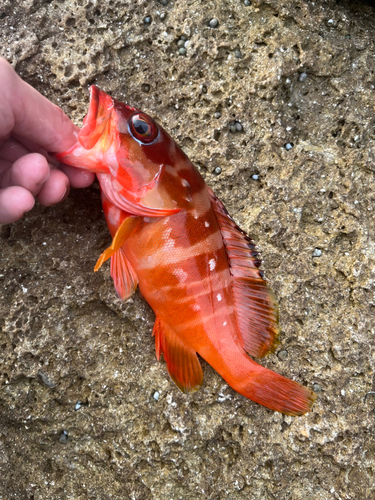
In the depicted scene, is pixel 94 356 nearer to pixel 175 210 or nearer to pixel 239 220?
pixel 175 210

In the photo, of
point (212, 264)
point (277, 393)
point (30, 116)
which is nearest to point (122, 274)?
point (212, 264)

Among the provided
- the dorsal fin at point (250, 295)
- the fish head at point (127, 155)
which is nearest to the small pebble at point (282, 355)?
the dorsal fin at point (250, 295)

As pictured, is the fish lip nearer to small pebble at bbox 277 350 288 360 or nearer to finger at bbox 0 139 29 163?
finger at bbox 0 139 29 163

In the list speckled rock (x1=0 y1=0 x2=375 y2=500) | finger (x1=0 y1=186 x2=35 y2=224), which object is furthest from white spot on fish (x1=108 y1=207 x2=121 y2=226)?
finger (x1=0 y1=186 x2=35 y2=224)

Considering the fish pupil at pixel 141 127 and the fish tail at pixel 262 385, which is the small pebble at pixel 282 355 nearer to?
the fish tail at pixel 262 385

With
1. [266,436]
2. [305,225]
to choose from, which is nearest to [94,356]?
[266,436]

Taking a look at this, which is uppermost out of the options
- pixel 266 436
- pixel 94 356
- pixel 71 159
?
pixel 71 159

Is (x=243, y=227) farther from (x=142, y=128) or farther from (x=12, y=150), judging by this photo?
(x=12, y=150)
